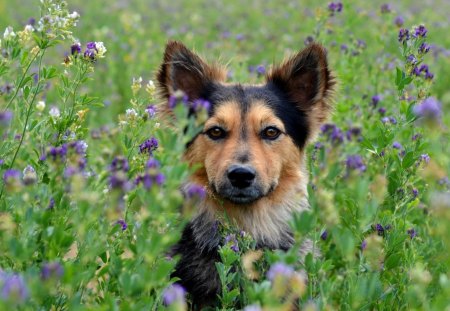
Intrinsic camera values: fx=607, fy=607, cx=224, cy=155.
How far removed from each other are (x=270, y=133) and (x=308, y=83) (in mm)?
678

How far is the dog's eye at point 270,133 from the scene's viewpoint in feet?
14.6

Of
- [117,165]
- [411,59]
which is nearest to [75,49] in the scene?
[117,165]

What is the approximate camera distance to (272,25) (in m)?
13.4

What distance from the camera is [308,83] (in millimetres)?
4887

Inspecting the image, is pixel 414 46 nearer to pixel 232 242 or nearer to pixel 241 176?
pixel 241 176

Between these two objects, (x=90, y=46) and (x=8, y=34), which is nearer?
(x=8, y=34)

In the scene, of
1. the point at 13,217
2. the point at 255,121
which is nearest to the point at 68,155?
the point at 13,217

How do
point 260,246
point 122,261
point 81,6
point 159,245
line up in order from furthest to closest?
point 81,6 → point 260,246 → point 122,261 → point 159,245

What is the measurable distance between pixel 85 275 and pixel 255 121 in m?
2.16

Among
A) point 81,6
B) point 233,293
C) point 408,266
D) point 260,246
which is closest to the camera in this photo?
point 233,293

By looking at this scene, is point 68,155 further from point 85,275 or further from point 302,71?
point 302,71

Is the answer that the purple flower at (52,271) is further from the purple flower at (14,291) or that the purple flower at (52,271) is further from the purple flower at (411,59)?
the purple flower at (411,59)

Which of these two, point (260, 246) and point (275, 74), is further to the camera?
point (275, 74)

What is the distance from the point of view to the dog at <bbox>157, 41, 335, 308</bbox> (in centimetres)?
401
